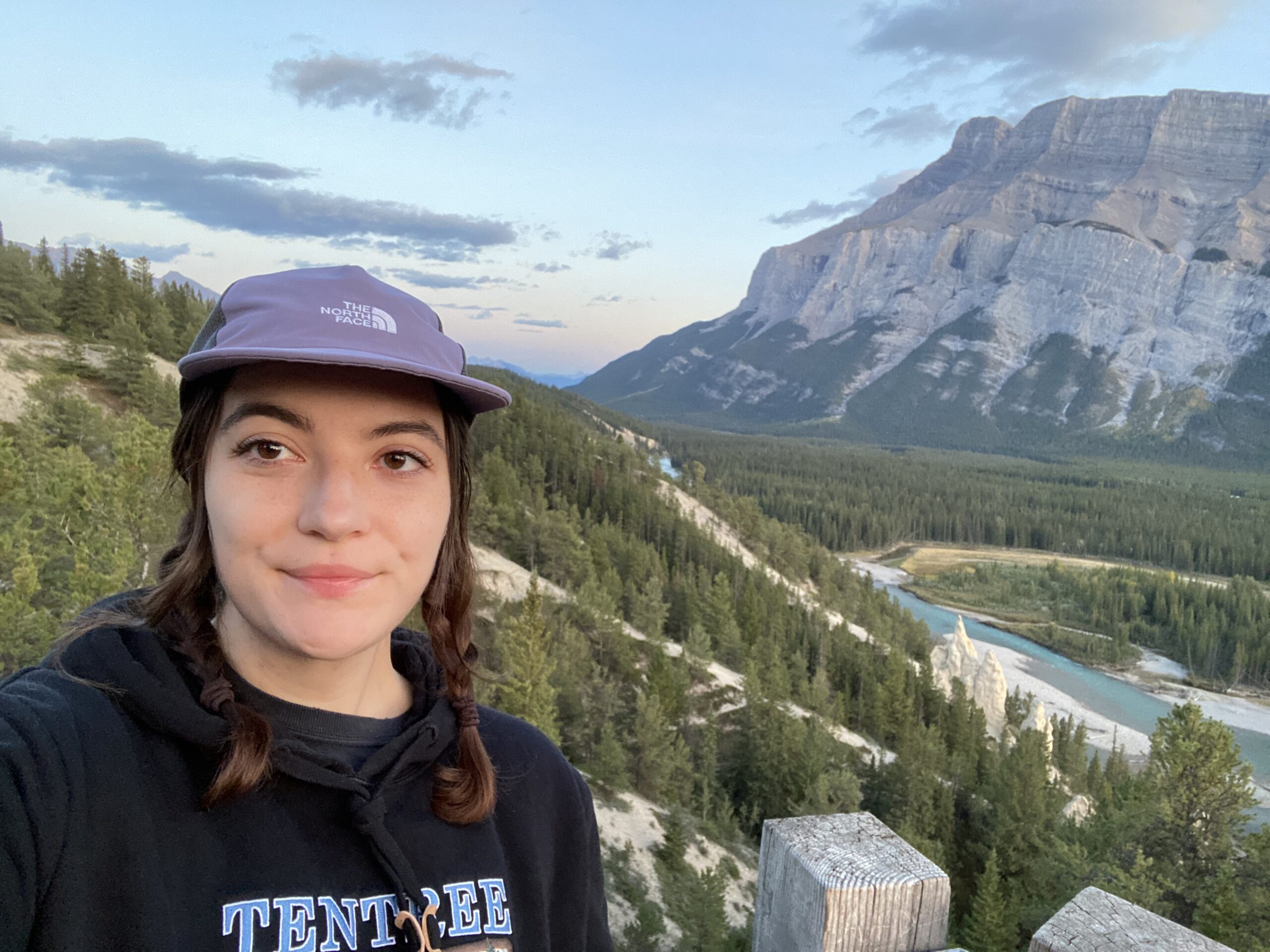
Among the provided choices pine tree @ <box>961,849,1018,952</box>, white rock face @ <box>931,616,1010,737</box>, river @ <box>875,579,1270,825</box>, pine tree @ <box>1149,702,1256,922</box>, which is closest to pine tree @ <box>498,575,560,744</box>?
pine tree @ <box>961,849,1018,952</box>

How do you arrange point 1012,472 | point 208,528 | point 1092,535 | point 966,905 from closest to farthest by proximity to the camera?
point 208,528 < point 966,905 < point 1092,535 < point 1012,472

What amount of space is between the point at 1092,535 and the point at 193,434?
480 ft

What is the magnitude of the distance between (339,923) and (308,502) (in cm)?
105

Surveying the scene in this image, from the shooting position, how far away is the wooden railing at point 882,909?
6.86ft

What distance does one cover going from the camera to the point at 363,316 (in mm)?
2000

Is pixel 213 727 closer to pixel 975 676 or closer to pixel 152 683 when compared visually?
pixel 152 683

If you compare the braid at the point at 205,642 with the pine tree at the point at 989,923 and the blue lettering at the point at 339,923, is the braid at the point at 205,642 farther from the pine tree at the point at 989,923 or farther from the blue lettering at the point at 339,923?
the pine tree at the point at 989,923

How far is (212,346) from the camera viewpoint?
201cm

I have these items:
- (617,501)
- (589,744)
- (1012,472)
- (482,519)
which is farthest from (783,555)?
(1012,472)

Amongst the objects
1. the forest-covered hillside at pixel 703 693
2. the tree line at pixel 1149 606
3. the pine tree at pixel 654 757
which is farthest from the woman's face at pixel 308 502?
the tree line at pixel 1149 606

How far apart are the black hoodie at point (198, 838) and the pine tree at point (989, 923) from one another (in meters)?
27.6

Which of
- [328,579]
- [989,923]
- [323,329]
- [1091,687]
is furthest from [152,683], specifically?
[1091,687]

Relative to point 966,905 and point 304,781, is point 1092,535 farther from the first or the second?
point 304,781

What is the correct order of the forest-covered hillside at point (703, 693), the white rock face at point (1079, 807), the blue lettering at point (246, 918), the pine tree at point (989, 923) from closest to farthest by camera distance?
1. the blue lettering at point (246, 918)
2. the forest-covered hillside at point (703, 693)
3. the pine tree at point (989, 923)
4. the white rock face at point (1079, 807)
